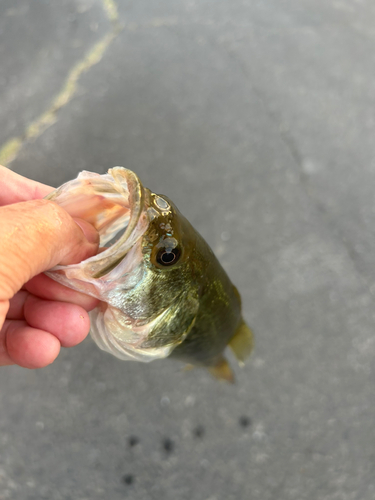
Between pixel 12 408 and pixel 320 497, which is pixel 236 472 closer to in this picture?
pixel 320 497

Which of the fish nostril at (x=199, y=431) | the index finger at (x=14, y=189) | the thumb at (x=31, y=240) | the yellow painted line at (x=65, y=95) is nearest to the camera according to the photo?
the thumb at (x=31, y=240)

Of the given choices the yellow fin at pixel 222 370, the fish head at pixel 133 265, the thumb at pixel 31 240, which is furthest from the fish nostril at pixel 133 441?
the thumb at pixel 31 240

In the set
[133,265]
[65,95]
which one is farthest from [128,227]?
[65,95]

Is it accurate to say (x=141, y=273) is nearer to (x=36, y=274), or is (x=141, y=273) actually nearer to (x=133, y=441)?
(x=36, y=274)

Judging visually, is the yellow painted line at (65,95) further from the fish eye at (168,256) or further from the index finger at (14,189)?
the fish eye at (168,256)

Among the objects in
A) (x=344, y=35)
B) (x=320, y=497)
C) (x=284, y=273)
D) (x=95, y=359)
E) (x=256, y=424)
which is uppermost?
(x=344, y=35)

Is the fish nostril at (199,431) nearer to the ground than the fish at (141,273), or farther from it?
nearer to the ground

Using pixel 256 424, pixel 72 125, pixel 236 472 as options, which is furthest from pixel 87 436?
pixel 72 125
